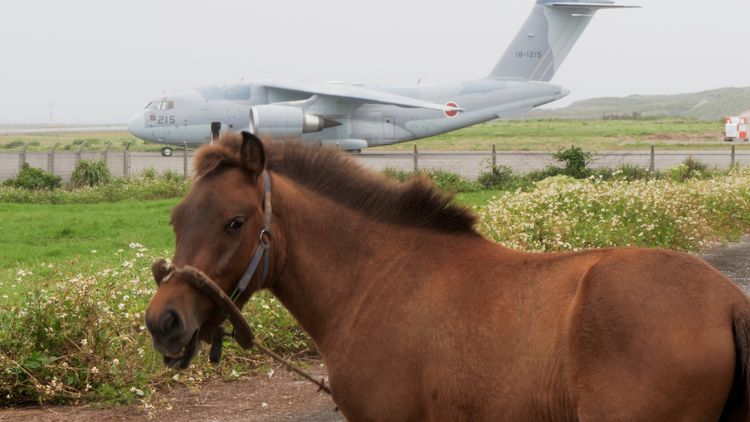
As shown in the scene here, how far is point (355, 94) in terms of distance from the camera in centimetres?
3531

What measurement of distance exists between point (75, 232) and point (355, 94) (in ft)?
65.3

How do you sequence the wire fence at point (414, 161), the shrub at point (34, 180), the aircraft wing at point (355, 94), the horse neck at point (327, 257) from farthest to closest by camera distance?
the aircraft wing at point (355, 94) → the wire fence at point (414, 161) → the shrub at point (34, 180) → the horse neck at point (327, 257)

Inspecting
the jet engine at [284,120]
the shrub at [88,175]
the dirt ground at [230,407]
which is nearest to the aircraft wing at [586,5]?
the jet engine at [284,120]

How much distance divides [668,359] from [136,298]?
18.2 feet

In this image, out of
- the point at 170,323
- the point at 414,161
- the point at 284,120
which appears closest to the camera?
the point at 170,323

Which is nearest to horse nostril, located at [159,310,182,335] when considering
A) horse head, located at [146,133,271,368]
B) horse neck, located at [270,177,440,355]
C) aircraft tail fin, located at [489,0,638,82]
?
horse head, located at [146,133,271,368]

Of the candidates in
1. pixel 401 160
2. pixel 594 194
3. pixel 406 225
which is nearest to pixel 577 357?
pixel 406 225

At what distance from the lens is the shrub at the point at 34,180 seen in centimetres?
2464

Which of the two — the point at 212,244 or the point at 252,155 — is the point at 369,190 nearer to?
the point at 252,155

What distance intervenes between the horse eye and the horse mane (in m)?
0.39

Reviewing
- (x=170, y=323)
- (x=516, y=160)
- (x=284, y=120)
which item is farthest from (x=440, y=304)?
(x=516, y=160)

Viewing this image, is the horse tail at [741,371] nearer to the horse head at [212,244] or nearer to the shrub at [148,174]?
the horse head at [212,244]

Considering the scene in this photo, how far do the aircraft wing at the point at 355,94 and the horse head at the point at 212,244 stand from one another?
30515 mm

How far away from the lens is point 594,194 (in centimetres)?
1298
